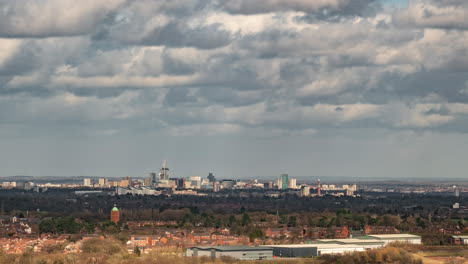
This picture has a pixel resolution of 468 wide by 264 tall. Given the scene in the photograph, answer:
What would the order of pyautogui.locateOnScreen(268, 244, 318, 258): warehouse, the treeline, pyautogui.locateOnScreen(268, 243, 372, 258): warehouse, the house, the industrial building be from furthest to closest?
the house, the industrial building, pyautogui.locateOnScreen(268, 243, 372, 258): warehouse, pyautogui.locateOnScreen(268, 244, 318, 258): warehouse, the treeline

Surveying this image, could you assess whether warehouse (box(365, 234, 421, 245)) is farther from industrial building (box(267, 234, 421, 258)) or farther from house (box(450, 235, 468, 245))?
house (box(450, 235, 468, 245))

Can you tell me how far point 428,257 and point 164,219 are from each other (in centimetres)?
7601

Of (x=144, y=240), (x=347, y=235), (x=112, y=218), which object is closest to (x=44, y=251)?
(x=144, y=240)

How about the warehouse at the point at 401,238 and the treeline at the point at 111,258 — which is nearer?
the treeline at the point at 111,258

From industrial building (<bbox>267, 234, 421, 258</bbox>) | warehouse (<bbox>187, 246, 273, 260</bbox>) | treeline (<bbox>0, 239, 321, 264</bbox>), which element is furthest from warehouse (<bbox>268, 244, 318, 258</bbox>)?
treeline (<bbox>0, 239, 321, 264</bbox>)

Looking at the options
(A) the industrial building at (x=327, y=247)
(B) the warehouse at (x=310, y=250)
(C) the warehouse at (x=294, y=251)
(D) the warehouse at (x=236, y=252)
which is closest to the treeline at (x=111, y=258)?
(D) the warehouse at (x=236, y=252)

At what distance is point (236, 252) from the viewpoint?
311ft

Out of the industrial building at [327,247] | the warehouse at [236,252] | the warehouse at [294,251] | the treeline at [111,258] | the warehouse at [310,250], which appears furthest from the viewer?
the industrial building at [327,247]

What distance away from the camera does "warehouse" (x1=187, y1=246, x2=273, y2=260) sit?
308ft

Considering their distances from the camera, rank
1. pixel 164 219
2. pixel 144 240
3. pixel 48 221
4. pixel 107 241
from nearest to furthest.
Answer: pixel 107 241, pixel 144 240, pixel 48 221, pixel 164 219

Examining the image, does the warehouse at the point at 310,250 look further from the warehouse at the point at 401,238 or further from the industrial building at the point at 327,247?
the warehouse at the point at 401,238

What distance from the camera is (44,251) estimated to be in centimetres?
9594

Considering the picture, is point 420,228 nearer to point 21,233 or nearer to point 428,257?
point 428,257

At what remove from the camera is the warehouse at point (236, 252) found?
9381 cm
